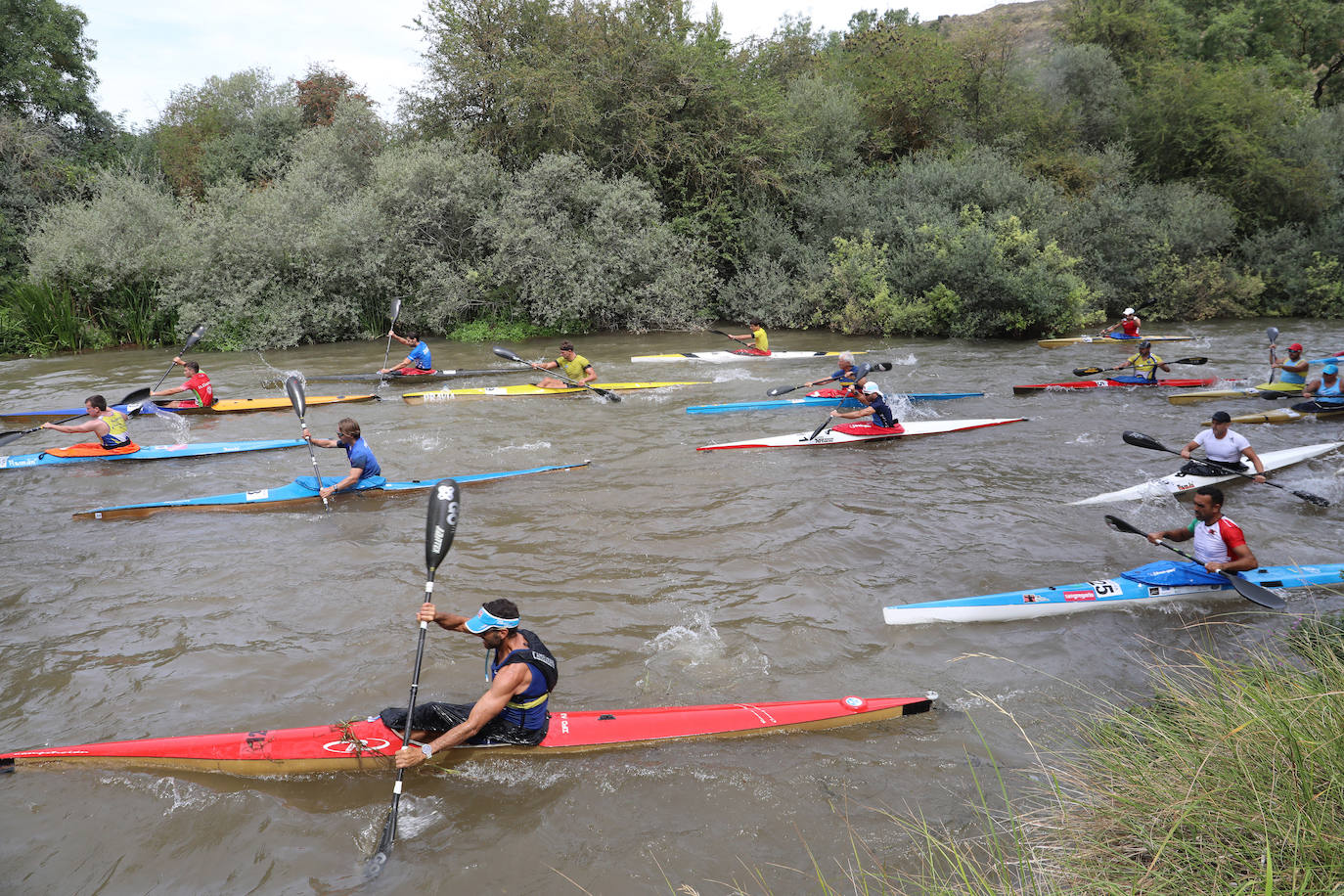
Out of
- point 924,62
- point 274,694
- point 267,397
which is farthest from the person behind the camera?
point 924,62

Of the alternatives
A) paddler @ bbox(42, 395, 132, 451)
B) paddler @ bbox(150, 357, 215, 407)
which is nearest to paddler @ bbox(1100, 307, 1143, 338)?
paddler @ bbox(150, 357, 215, 407)

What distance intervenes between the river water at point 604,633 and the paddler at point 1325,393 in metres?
0.30

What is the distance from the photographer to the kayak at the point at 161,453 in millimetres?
10242

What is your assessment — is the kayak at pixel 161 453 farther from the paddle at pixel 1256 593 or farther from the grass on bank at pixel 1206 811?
the paddle at pixel 1256 593

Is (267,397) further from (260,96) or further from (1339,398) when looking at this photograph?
(260,96)

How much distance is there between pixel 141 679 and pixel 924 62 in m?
27.6

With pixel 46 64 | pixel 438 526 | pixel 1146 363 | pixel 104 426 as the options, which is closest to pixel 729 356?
pixel 1146 363

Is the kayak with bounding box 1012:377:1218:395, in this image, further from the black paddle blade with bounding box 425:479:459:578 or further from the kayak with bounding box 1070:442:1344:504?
the black paddle blade with bounding box 425:479:459:578

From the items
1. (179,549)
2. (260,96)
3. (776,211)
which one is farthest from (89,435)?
(260,96)

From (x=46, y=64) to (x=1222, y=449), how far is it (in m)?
35.3

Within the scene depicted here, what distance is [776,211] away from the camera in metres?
23.8

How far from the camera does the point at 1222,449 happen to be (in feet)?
28.1

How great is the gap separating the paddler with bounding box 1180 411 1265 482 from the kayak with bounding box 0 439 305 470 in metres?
11.8

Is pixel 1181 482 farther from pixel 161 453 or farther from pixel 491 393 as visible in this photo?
pixel 161 453
